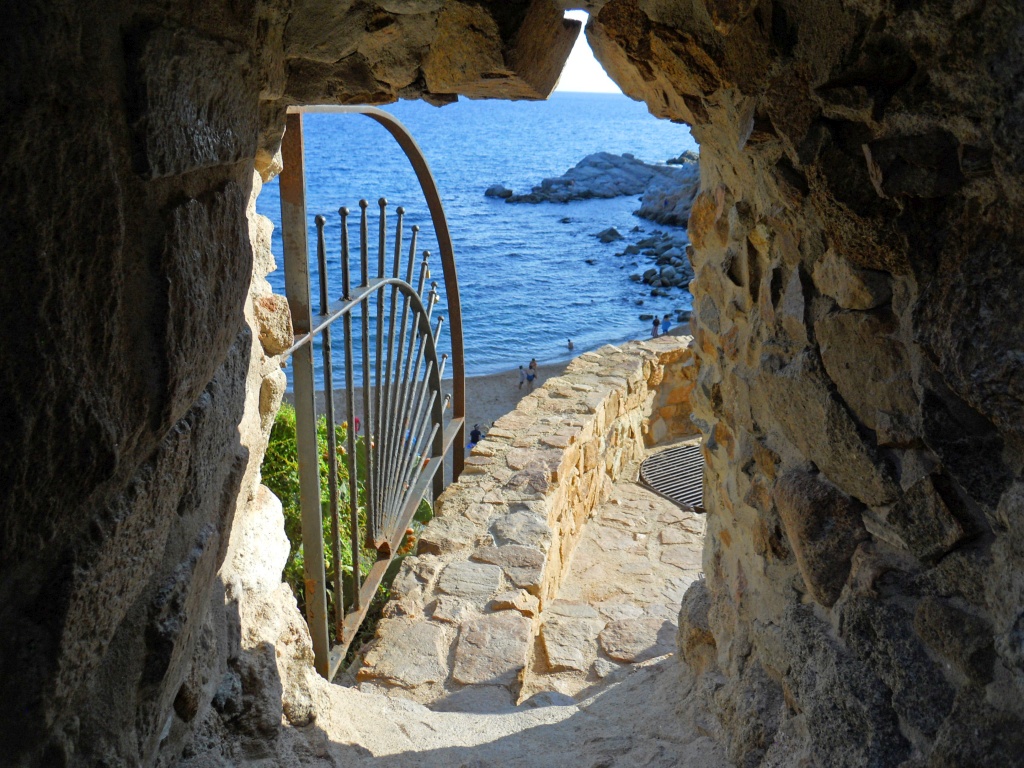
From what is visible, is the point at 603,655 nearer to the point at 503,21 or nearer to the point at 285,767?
the point at 285,767

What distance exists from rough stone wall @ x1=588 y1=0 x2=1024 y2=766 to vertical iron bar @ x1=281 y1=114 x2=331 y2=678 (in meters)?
1.16

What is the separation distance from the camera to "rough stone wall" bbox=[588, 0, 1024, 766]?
1.00m

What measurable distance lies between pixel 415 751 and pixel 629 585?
2.23m

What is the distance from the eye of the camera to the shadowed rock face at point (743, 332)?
0.82 meters

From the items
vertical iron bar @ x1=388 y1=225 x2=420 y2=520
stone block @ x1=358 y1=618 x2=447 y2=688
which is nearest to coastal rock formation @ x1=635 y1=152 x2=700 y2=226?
vertical iron bar @ x1=388 y1=225 x2=420 y2=520

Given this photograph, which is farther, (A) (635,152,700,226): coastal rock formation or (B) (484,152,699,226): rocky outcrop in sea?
(B) (484,152,699,226): rocky outcrop in sea

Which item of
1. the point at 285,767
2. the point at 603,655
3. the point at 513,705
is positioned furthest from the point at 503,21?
the point at 603,655

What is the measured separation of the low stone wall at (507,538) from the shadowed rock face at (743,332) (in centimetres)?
135

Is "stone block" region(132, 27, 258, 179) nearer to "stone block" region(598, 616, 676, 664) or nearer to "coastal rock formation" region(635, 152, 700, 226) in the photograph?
Result: "stone block" region(598, 616, 676, 664)

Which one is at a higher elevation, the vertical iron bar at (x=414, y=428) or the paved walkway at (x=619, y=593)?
the vertical iron bar at (x=414, y=428)

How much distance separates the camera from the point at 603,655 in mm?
3457

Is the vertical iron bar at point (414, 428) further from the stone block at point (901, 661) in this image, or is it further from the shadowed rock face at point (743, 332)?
the stone block at point (901, 661)

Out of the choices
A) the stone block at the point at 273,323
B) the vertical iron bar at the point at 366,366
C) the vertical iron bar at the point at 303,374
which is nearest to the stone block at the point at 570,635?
the vertical iron bar at the point at 366,366

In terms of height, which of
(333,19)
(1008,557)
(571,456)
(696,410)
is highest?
(333,19)
